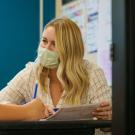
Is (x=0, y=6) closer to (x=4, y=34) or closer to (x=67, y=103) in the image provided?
(x=4, y=34)

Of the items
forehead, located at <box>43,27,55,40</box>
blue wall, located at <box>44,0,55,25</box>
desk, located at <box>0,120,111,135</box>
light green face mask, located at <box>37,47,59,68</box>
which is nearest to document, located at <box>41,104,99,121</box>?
desk, located at <box>0,120,111,135</box>

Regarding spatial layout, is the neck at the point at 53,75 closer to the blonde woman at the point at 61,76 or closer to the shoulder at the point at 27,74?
the blonde woman at the point at 61,76

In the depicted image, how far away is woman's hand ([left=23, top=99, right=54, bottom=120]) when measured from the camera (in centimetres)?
143

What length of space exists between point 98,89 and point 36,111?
0.69 m

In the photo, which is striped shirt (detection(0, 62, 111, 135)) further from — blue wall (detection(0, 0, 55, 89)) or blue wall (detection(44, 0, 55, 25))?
blue wall (detection(44, 0, 55, 25))

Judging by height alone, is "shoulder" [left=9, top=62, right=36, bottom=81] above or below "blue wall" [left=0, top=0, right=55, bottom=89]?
below

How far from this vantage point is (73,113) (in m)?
1.53

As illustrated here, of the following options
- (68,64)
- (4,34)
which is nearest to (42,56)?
(68,64)

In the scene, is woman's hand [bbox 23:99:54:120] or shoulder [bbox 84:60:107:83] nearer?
woman's hand [bbox 23:99:54:120]

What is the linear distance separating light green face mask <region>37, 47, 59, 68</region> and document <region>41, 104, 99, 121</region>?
520mm

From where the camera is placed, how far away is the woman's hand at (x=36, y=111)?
143 cm

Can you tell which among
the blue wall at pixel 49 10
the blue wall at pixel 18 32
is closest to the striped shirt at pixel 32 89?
the blue wall at pixel 18 32

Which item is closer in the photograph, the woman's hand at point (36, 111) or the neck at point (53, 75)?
the woman's hand at point (36, 111)

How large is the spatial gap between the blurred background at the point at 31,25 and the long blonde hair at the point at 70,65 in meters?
0.92
